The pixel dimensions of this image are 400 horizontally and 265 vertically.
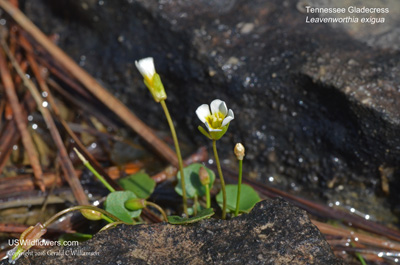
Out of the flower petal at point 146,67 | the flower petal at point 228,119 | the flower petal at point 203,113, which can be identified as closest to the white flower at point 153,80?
the flower petal at point 146,67

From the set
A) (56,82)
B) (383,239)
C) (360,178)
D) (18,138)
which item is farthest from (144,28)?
(383,239)

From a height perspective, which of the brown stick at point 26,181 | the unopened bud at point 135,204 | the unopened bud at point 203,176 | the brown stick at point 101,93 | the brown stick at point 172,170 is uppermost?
the brown stick at point 101,93

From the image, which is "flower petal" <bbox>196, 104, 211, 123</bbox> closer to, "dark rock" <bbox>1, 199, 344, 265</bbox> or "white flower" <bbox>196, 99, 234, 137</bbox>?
"white flower" <bbox>196, 99, 234, 137</bbox>

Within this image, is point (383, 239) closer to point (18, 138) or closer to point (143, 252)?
point (143, 252)

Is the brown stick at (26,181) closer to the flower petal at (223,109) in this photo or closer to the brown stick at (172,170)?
the brown stick at (172,170)

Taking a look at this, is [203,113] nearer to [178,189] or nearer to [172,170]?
[178,189]
